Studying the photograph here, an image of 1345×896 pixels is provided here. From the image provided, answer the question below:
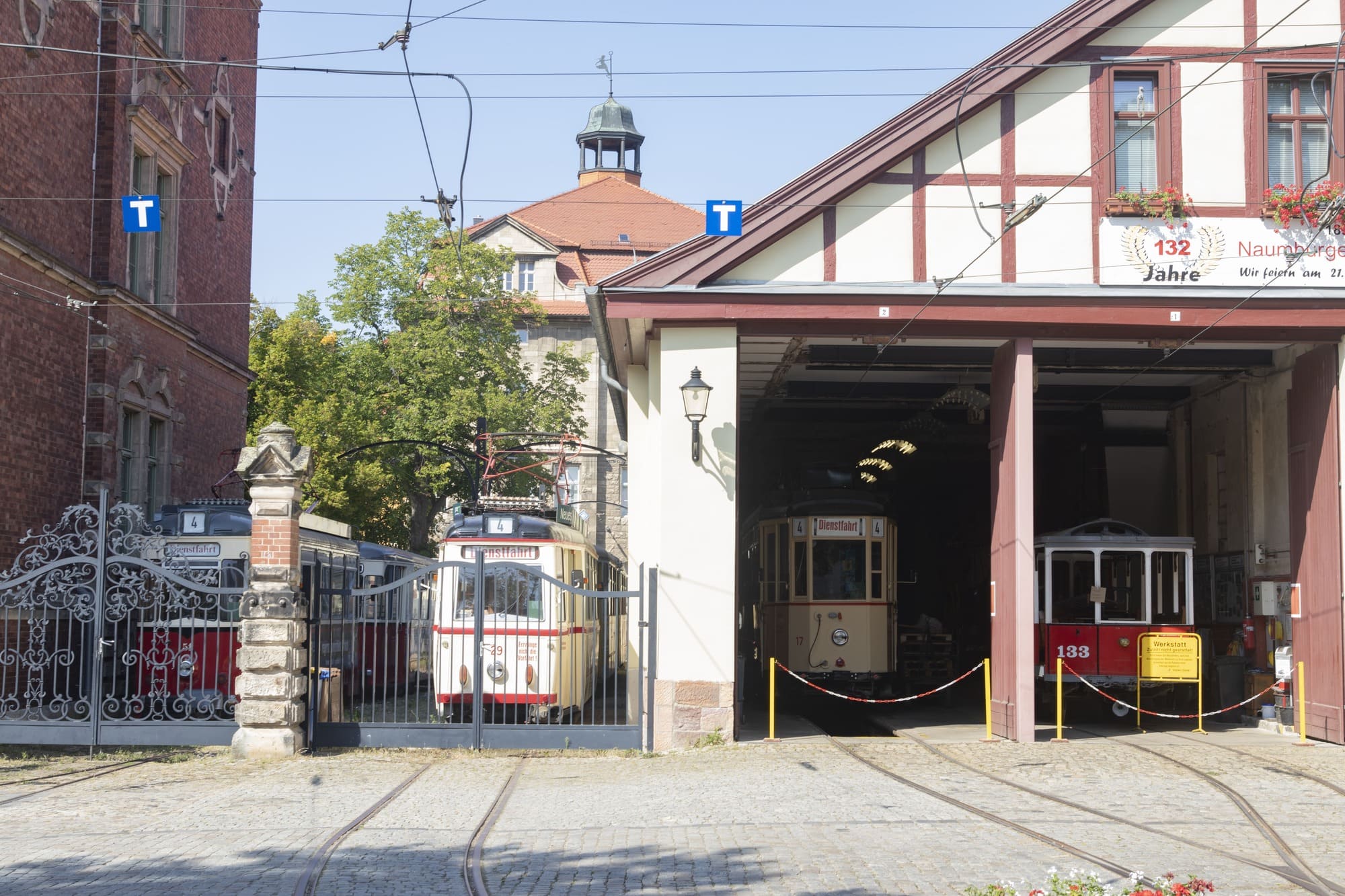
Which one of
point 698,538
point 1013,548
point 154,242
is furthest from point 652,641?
point 154,242

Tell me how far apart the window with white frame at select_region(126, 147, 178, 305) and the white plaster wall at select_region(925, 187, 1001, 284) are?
13189 mm

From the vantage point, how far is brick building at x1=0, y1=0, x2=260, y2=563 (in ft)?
64.2

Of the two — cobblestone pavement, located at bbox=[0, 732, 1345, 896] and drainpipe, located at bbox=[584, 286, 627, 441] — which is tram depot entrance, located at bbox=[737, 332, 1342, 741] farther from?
cobblestone pavement, located at bbox=[0, 732, 1345, 896]

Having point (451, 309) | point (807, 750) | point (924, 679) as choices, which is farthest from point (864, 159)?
point (451, 309)

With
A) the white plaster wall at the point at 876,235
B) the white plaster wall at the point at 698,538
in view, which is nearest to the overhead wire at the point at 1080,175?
the white plaster wall at the point at 876,235

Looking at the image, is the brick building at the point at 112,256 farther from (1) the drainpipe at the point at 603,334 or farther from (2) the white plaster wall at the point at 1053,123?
(2) the white plaster wall at the point at 1053,123

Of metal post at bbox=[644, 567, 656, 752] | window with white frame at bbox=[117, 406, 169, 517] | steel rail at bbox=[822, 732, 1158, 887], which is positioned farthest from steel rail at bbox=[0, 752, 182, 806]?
window with white frame at bbox=[117, 406, 169, 517]

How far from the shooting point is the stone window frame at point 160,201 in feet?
75.2

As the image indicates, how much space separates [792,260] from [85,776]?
29.0 feet

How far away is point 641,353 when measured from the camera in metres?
19.0

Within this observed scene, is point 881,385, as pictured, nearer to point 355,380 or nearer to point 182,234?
point 182,234

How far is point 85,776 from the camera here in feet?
43.8

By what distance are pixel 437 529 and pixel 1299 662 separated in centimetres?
4005

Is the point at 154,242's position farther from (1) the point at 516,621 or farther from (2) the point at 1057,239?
(2) the point at 1057,239
